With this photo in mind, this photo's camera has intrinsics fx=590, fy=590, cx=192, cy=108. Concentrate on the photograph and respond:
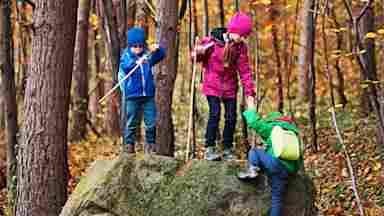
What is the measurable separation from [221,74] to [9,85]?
5762mm

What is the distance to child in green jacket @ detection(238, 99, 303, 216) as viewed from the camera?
21.1 feet

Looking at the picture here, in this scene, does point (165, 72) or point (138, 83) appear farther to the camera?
point (165, 72)

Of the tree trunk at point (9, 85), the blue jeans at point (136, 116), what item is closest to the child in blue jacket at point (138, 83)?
the blue jeans at point (136, 116)

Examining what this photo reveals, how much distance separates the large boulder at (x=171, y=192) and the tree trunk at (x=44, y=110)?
188 centimetres

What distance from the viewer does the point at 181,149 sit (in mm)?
14188

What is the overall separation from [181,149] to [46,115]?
6113 millimetres

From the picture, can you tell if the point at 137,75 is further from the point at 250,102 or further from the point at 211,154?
the point at 250,102

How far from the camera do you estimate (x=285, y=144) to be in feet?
21.0

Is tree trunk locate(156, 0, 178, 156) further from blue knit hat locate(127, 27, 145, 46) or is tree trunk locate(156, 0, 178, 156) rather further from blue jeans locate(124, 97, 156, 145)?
blue knit hat locate(127, 27, 145, 46)

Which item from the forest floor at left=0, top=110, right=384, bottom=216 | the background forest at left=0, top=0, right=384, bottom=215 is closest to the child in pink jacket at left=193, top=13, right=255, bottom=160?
the background forest at left=0, top=0, right=384, bottom=215

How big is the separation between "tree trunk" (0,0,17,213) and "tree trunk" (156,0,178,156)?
3.68 m

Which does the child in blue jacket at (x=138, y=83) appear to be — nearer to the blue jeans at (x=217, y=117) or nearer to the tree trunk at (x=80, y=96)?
the blue jeans at (x=217, y=117)

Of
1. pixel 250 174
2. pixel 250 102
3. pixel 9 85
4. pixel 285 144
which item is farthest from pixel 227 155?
pixel 9 85

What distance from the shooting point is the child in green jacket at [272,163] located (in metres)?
6.44
